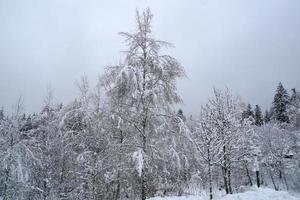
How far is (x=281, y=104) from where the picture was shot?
59.9m

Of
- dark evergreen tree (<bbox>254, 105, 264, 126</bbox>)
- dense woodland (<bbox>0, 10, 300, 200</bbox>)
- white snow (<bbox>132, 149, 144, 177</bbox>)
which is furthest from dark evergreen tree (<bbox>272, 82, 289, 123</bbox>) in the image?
white snow (<bbox>132, 149, 144, 177</bbox>)

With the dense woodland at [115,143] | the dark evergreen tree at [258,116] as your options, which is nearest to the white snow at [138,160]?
the dense woodland at [115,143]

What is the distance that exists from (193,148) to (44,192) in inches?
327

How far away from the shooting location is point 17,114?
1769 centimetres

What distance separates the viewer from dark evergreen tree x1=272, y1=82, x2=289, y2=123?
194ft

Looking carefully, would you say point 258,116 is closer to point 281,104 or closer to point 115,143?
point 281,104

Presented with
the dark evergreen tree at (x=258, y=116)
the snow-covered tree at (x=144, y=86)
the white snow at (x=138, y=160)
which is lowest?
the white snow at (x=138, y=160)

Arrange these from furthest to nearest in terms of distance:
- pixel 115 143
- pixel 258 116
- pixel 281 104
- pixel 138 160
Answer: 1. pixel 258 116
2. pixel 281 104
3. pixel 115 143
4. pixel 138 160

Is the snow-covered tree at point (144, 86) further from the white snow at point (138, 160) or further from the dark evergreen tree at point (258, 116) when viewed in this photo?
the dark evergreen tree at point (258, 116)

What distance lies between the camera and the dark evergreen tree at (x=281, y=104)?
194 feet

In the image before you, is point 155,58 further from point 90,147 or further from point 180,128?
point 90,147

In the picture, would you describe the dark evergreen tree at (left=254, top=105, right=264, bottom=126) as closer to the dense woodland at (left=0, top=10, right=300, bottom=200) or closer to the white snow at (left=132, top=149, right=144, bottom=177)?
the dense woodland at (left=0, top=10, right=300, bottom=200)

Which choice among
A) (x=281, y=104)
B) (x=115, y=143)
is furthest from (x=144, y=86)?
(x=281, y=104)

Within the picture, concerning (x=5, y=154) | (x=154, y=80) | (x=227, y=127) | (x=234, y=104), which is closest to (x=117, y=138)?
(x=154, y=80)
